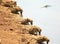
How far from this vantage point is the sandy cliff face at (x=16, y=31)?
1012 inches

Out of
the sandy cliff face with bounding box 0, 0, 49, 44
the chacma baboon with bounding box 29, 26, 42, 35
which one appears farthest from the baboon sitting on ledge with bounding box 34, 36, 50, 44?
the chacma baboon with bounding box 29, 26, 42, 35

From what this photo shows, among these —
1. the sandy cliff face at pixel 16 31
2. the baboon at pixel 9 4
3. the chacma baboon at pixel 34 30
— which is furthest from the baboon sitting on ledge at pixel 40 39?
the baboon at pixel 9 4

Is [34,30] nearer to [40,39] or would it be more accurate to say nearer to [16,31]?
[16,31]

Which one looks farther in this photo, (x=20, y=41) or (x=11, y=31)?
(x=11, y=31)

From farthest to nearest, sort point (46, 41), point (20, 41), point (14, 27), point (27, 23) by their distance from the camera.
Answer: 1. point (27, 23)
2. point (14, 27)
3. point (46, 41)
4. point (20, 41)

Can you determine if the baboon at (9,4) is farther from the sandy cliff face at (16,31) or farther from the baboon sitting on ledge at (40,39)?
the baboon sitting on ledge at (40,39)

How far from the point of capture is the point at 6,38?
25.9 meters

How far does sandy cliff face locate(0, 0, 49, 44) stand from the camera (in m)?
25.7

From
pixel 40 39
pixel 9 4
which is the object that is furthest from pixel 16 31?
pixel 9 4

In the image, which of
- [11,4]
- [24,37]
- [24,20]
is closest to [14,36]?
[24,37]

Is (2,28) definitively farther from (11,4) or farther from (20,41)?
(11,4)

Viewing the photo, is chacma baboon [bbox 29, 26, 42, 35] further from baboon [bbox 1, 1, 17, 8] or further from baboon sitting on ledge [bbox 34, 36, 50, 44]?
baboon [bbox 1, 1, 17, 8]

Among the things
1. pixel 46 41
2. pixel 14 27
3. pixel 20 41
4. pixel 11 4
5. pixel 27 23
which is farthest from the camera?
pixel 11 4

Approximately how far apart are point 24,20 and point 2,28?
10.6 ft
